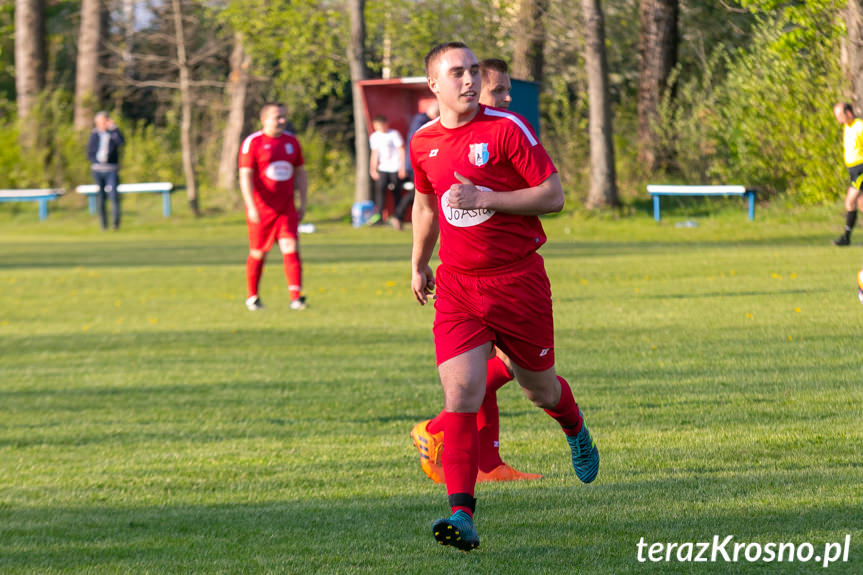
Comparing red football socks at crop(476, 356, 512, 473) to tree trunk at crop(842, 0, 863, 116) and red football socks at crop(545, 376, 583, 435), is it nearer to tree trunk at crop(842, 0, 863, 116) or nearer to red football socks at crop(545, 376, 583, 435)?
red football socks at crop(545, 376, 583, 435)

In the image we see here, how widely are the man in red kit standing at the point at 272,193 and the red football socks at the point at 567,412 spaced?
815 centimetres

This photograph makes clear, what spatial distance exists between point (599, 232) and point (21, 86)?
61.9 ft

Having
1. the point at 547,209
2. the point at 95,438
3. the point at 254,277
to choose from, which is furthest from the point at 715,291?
the point at 547,209

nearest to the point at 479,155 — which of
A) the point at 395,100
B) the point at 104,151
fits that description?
the point at 104,151

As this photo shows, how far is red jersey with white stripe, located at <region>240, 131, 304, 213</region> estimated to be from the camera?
1328cm

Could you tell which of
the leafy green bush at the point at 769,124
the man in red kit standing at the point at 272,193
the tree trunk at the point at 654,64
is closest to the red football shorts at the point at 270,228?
the man in red kit standing at the point at 272,193

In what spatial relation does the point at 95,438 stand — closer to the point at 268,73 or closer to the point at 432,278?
the point at 432,278

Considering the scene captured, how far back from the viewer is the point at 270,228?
13594 mm

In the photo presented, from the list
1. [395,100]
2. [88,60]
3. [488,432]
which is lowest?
[488,432]

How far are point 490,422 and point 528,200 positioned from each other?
4.41ft

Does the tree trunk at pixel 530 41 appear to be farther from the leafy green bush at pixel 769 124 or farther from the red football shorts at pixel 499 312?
the red football shorts at pixel 499 312

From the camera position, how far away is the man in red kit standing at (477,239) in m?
4.89

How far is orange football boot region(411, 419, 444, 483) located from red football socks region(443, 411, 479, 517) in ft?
2.73

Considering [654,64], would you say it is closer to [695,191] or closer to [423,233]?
[695,191]
